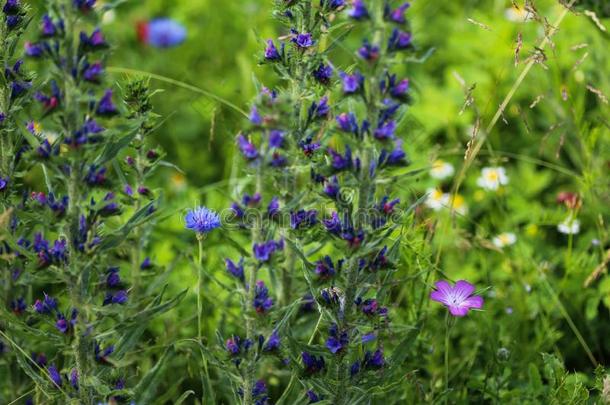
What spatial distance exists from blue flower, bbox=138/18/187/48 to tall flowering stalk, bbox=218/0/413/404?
3.11 m

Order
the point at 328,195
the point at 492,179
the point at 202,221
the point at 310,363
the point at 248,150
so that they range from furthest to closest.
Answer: the point at 492,179
the point at 202,221
the point at 310,363
the point at 328,195
the point at 248,150

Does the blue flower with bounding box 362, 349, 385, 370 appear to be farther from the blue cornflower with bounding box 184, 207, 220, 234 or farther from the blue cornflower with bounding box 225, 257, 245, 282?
the blue cornflower with bounding box 184, 207, 220, 234

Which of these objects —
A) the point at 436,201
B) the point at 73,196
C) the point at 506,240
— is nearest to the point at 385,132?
the point at 73,196

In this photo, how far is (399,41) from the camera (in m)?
2.13

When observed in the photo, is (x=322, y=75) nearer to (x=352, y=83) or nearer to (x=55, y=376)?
(x=352, y=83)

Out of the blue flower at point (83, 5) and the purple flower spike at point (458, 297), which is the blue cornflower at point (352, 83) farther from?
the purple flower spike at point (458, 297)

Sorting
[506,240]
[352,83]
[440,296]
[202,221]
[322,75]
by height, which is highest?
[322,75]

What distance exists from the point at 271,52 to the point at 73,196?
2.80 feet

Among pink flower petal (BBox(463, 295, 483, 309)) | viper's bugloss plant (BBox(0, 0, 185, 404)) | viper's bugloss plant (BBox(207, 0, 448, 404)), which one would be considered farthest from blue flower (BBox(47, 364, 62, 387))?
pink flower petal (BBox(463, 295, 483, 309))

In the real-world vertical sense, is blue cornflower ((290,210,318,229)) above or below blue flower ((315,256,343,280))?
above

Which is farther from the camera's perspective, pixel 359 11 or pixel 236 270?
pixel 236 270

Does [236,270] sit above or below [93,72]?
below

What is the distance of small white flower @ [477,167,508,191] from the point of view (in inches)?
164

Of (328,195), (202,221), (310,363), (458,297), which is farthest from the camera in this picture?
(458,297)
